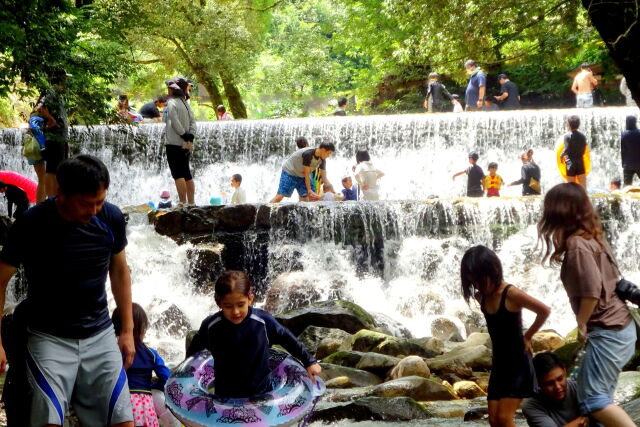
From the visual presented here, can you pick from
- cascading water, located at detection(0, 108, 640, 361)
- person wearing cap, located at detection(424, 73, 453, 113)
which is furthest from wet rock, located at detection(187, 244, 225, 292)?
person wearing cap, located at detection(424, 73, 453, 113)

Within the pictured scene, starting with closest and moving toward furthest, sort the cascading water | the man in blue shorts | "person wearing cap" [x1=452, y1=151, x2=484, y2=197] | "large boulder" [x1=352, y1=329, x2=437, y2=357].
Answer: the man in blue shorts → "large boulder" [x1=352, y1=329, x2=437, y2=357] → the cascading water → "person wearing cap" [x1=452, y1=151, x2=484, y2=197]

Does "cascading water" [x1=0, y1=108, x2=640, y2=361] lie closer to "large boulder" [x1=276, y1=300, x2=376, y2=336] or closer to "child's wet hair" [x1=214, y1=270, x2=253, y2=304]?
"large boulder" [x1=276, y1=300, x2=376, y2=336]

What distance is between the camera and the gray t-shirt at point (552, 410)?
12.0 feet

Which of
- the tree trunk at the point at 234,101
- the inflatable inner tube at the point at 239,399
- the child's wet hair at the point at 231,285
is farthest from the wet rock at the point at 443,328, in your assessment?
the tree trunk at the point at 234,101

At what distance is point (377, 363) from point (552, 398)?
13.5 feet

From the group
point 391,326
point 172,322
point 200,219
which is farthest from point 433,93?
point 172,322

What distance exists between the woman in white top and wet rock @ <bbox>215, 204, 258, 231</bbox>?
227 centimetres

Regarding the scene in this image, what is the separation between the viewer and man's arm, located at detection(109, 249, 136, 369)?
355 cm

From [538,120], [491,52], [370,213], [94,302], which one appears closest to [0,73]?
[94,302]

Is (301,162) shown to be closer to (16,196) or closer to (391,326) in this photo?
(391,326)

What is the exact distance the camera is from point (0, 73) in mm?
6410

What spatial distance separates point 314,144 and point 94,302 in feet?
49.3

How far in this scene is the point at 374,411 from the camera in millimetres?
5742

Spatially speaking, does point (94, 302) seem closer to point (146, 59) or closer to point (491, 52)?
point (491, 52)
